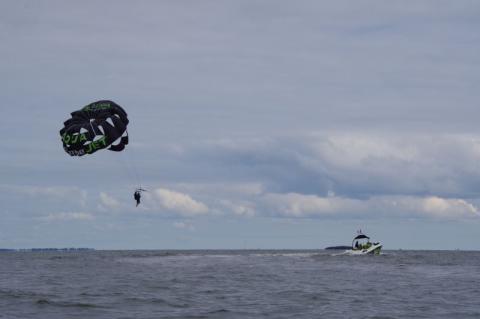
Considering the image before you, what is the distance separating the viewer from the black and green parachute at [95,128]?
146 ft

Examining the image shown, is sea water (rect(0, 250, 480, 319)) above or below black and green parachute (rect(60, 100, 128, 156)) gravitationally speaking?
below

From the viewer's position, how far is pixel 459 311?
114ft

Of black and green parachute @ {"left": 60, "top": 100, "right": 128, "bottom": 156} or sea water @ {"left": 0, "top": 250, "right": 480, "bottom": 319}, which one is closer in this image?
sea water @ {"left": 0, "top": 250, "right": 480, "bottom": 319}

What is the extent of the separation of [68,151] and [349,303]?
20.5 meters

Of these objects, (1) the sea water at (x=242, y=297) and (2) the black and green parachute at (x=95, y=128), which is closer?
(1) the sea water at (x=242, y=297)

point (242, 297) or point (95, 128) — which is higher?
point (95, 128)

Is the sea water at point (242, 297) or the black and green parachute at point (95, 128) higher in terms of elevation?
the black and green parachute at point (95, 128)

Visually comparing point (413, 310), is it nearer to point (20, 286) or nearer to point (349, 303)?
point (349, 303)

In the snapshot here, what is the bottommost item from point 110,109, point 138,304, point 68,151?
point 138,304

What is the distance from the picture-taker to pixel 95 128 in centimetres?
4481

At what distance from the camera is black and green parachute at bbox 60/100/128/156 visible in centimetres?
4459

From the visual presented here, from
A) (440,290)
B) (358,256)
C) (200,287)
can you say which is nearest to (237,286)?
(200,287)

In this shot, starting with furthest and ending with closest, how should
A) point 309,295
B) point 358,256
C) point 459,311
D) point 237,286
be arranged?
point 358,256 → point 237,286 → point 309,295 → point 459,311

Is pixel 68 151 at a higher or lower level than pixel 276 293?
higher
